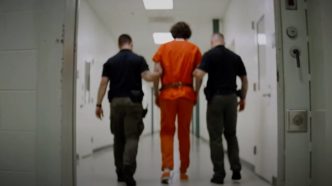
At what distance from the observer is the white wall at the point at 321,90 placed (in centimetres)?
170

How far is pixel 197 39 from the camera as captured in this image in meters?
8.89

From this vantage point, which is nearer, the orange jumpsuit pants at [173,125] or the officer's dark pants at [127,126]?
the officer's dark pants at [127,126]

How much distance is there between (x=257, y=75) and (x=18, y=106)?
262cm

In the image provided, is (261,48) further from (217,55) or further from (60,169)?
(60,169)

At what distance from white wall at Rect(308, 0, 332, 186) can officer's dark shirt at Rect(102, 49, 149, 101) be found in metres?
1.63

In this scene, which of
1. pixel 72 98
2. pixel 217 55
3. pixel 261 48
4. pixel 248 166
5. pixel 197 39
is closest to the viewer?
pixel 72 98

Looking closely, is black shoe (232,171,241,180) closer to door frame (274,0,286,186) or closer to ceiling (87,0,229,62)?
door frame (274,0,286,186)

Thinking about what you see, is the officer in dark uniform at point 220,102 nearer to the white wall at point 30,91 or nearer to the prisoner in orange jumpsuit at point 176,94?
the prisoner in orange jumpsuit at point 176,94

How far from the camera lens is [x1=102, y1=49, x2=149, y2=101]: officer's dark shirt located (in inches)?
115

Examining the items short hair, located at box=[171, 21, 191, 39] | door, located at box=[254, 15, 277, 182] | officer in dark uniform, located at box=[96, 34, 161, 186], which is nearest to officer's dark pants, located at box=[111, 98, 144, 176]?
officer in dark uniform, located at box=[96, 34, 161, 186]

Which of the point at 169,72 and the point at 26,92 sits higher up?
the point at 169,72

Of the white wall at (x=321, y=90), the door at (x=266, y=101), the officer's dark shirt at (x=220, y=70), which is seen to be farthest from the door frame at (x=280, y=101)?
the officer's dark shirt at (x=220, y=70)

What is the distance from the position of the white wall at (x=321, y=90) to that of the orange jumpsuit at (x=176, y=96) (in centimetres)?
137

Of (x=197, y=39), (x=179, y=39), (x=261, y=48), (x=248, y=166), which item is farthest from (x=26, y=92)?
(x=197, y=39)
